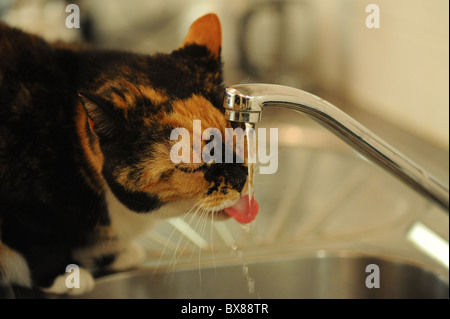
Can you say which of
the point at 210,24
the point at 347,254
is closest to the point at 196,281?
the point at 347,254

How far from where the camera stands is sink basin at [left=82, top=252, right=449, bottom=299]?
753mm

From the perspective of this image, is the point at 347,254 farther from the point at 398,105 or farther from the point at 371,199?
the point at 398,105

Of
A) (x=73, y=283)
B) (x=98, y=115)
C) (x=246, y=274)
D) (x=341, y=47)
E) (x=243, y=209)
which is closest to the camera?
(x=98, y=115)

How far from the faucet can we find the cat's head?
0.20 feet

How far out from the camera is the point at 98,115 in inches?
18.8

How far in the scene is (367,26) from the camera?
42.1 inches

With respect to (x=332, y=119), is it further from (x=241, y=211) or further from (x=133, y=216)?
(x=133, y=216)

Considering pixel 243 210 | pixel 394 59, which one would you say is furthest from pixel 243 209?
pixel 394 59

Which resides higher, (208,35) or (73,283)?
(208,35)

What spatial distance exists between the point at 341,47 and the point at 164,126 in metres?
0.76

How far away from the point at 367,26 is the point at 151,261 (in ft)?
2.27

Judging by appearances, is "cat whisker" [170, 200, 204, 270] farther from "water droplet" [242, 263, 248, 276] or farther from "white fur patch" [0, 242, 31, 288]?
"white fur patch" [0, 242, 31, 288]

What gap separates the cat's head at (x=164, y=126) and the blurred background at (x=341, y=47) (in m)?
0.25

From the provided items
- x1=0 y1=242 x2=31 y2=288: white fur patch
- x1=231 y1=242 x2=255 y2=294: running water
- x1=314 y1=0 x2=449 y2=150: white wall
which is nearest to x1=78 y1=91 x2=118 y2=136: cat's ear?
x1=0 y1=242 x2=31 y2=288: white fur patch
